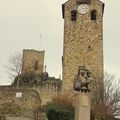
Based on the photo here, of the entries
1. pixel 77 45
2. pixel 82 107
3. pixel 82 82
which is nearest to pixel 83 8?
pixel 77 45

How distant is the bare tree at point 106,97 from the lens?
3706cm

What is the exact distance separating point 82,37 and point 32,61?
12.7 metres

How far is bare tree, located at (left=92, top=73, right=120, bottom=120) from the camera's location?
37062 mm

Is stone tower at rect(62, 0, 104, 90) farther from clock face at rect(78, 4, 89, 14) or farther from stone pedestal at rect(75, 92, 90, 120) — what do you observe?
stone pedestal at rect(75, 92, 90, 120)

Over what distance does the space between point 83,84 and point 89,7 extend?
26.7 m

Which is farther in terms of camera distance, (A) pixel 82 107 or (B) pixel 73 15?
(B) pixel 73 15

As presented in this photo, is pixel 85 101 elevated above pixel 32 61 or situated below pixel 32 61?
below

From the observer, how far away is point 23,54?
5716cm

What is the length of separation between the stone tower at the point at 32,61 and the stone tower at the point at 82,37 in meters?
10.8

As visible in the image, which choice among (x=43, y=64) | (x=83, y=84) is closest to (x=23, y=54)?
(x=43, y=64)

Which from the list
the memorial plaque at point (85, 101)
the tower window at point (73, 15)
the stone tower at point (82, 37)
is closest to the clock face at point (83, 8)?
the stone tower at point (82, 37)

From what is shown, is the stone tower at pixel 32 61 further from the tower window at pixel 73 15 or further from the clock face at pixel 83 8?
the clock face at pixel 83 8

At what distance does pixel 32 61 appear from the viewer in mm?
56688

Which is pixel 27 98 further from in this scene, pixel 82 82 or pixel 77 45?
pixel 82 82
